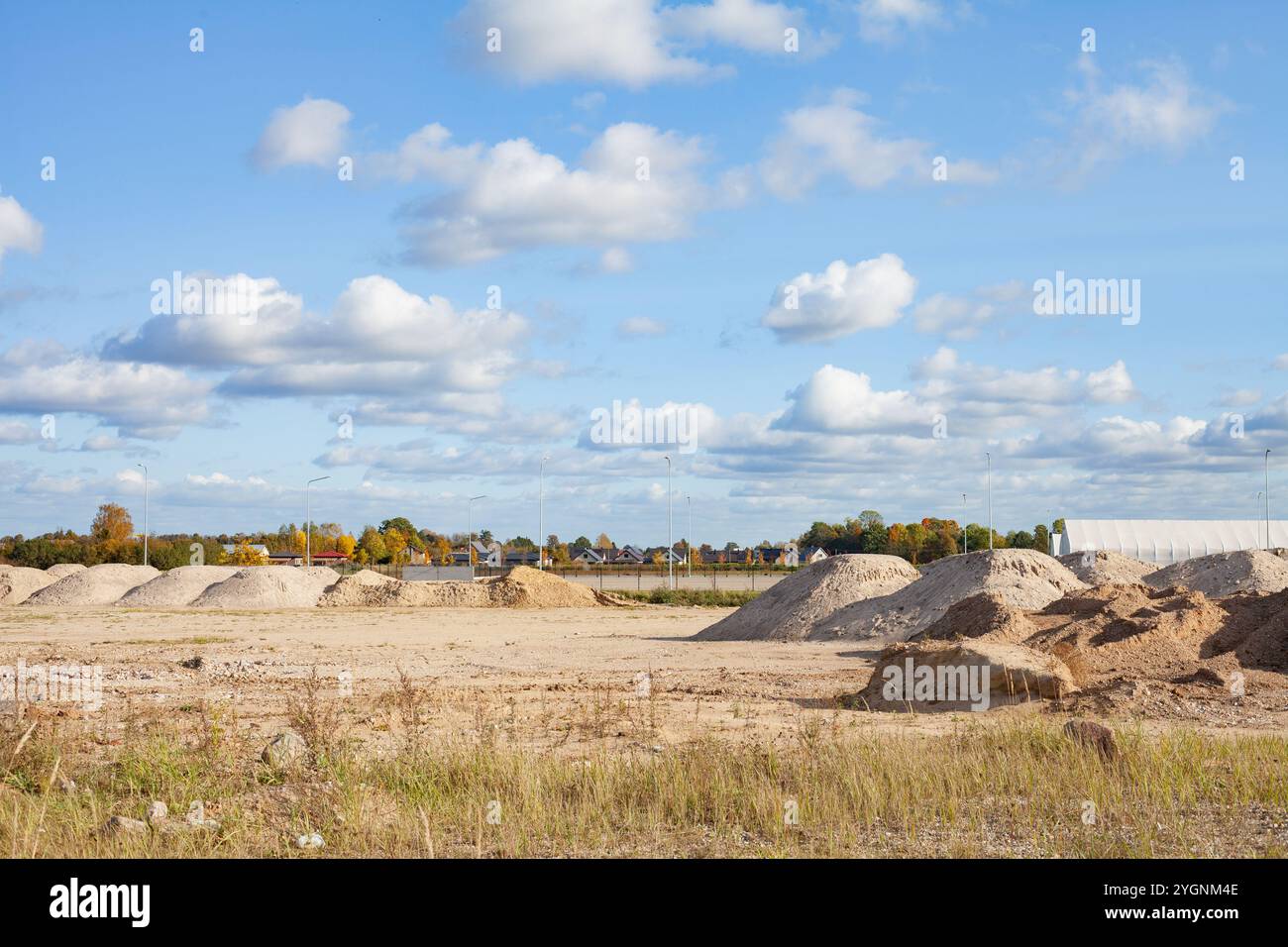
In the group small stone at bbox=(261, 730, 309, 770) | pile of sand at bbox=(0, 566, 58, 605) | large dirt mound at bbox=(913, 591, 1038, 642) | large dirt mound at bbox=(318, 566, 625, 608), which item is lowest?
large dirt mound at bbox=(318, 566, 625, 608)

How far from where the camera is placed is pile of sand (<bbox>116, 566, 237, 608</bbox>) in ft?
190

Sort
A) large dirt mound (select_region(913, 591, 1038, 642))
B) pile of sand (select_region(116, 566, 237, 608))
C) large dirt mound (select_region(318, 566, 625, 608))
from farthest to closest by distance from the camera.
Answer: large dirt mound (select_region(318, 566, 625, 608)) < pile of sand (select_region(116, 566, 237, 608)) < large dirt mound (select_region(913, 591, 1038, 642))

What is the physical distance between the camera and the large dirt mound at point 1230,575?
34.5m

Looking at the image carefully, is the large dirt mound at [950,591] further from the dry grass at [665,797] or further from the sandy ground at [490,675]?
the dry grass at [665,797]

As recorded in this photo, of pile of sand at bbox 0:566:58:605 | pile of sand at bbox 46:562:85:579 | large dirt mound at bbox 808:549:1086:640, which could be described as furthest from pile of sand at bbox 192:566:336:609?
large dirt mound at bbox 808:549:1086:640

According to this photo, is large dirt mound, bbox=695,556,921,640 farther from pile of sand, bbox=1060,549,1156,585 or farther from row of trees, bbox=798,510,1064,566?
row of trees, bbox=798,510,1064,566

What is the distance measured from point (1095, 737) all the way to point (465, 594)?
50.9 metres

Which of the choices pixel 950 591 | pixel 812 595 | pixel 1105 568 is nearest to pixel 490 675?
pixel 812 595

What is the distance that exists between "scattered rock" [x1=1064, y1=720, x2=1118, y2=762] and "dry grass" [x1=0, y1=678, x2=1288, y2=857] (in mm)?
135

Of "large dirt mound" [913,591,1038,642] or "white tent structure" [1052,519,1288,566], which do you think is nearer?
"large dirt mound" [913,591,1038,642]

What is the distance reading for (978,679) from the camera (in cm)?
1636

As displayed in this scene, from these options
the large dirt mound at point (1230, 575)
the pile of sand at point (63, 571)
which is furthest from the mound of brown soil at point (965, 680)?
the pile of sand at point (63, 571)

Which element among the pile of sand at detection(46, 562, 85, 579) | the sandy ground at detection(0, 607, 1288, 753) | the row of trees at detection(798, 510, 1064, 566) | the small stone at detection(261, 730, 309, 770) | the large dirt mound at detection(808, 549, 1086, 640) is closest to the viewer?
the small stone at detection(261, 730, 309, 770)

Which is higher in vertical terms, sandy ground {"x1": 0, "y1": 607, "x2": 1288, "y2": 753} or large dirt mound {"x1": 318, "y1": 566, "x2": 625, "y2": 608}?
sandy ground {"x1": 0, "y1": 607, "x2": 1288, "y2": 753}
